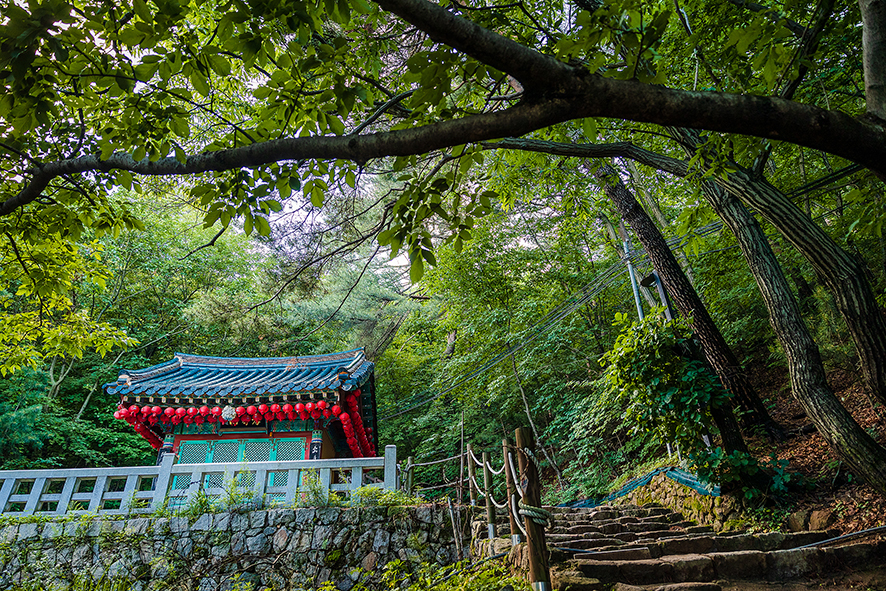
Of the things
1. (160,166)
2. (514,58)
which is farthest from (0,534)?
(514,58)

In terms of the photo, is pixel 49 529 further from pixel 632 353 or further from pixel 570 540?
pixel 632 353

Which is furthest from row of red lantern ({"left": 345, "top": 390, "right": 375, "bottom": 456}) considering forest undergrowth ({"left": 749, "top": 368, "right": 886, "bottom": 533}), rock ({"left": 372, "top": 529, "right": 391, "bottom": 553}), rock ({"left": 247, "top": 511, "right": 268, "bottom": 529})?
forest undergrowth ({"left": 749, "top": 368, "right": 886, "bottom": 533})

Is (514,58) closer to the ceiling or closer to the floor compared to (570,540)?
closer to the ceiling

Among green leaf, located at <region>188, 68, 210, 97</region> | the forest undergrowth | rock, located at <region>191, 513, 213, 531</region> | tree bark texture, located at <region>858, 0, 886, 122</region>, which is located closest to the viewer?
tree bark texture, located at <region>858, 0, 886, 122</region>

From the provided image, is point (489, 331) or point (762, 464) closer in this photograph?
point (762, 464)

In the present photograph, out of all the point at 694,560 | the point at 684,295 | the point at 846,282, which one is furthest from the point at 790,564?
the point at 684,295

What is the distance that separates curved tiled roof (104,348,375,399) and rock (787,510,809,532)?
19.5ft

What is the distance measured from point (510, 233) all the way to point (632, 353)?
817 centimetres

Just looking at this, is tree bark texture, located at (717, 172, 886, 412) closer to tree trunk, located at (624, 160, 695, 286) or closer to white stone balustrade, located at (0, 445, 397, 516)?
white stone balustrade, located at (0, 445, 397, 516)

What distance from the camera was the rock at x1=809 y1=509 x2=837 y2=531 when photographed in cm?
442

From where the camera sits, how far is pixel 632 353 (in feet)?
18.0

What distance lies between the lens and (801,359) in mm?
4414

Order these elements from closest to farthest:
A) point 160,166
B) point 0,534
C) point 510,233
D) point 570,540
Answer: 1. point 160,166
2. point 570,540
3. point 0,534
4. point 510,233

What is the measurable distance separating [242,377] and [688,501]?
26.5ft
